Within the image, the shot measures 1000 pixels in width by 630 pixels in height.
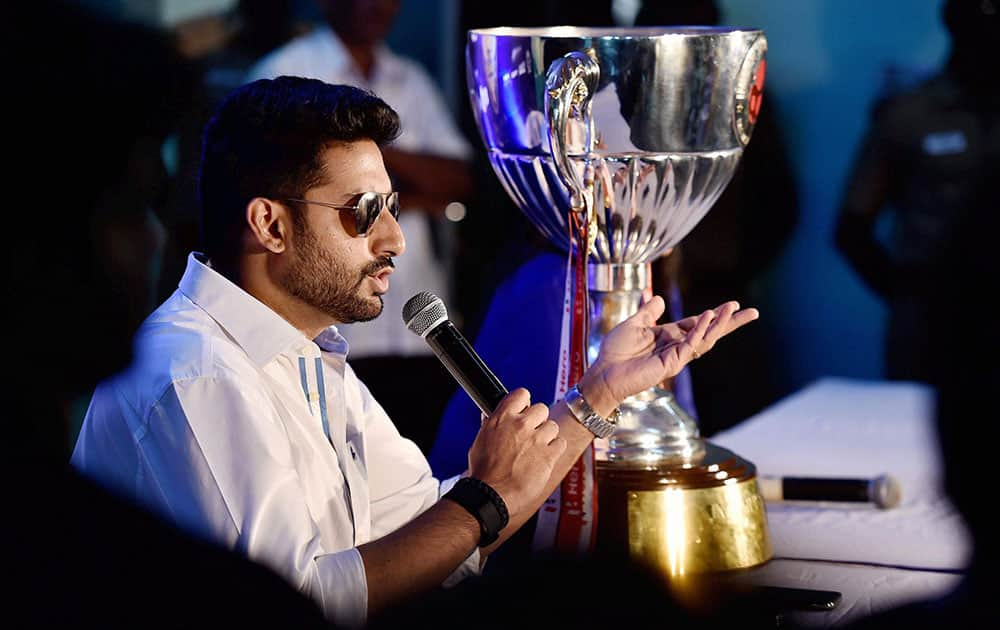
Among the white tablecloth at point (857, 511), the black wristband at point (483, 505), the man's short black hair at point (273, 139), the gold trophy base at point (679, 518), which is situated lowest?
the white tablecloth at point (857, 511)

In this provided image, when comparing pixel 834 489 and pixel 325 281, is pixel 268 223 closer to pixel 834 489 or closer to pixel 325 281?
pixel 325 281

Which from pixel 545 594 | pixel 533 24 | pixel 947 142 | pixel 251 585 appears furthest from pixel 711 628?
pixel 947 142

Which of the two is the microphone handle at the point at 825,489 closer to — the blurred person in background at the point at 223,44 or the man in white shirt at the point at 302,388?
the man in white shirt at the point at 302,388

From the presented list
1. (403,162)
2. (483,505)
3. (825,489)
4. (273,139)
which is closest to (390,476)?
(483,505)

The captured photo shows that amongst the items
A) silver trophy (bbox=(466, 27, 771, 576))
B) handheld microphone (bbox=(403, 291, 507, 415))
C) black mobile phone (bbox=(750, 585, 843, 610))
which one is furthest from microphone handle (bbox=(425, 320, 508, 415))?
black mobile phone (bbox=(750, 585, 843, 610))

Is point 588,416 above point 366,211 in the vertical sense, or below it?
below

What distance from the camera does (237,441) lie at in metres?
1.48

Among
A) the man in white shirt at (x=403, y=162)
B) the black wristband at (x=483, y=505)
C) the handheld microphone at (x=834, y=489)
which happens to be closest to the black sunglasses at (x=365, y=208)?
the black wristband at (x=483, y=505)

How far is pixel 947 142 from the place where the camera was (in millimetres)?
3965

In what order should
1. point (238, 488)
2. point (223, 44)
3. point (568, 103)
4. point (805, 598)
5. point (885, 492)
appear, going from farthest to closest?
point (223, 44)
point (885, 492)
point (568, 103)
point (805, 598)
point (238, 488)

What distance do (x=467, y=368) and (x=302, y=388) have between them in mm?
200

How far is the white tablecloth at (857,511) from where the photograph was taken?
1.76 meters

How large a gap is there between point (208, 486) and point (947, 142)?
3002mm

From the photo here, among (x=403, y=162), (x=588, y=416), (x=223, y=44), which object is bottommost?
(x=588, y=416)
